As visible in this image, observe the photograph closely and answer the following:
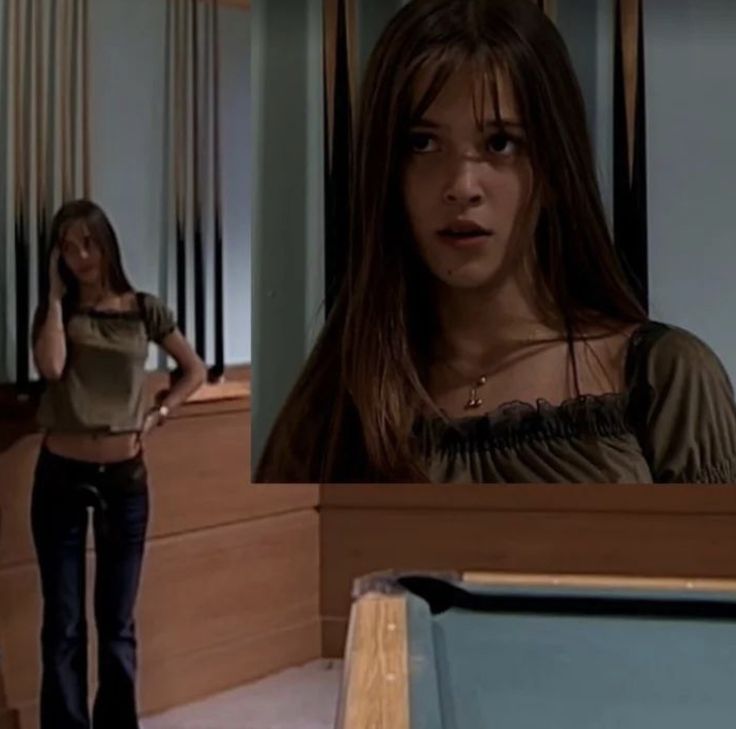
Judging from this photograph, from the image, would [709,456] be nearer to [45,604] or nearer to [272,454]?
[272,454]

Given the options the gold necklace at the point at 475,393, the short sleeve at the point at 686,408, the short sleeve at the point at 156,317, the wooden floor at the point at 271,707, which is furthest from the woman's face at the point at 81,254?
the short sleeve at the point at 686,408

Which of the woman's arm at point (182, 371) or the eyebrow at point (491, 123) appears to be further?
the woman's arm at point (182, 371)

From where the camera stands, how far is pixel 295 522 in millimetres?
3150

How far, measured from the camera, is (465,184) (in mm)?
2621

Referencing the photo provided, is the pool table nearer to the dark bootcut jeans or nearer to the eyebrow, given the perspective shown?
the dark bootcut jeans

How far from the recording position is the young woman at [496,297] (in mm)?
2617

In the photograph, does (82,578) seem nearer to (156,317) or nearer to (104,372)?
(104,372)

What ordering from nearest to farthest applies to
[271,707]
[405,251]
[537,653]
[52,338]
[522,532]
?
[537,653]
[52,338]
[405,251]
[271,707]
[522,532]

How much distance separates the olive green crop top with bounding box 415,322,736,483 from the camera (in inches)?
104

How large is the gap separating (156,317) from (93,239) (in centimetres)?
21

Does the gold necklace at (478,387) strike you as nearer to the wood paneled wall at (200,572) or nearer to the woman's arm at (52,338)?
the wood paneled wall at (200,572)

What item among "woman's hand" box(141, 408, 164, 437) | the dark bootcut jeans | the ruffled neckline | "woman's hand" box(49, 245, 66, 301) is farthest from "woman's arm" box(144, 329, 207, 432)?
the ruffled neckline

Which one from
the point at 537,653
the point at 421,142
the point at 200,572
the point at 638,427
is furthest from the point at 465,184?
the point at 537,653

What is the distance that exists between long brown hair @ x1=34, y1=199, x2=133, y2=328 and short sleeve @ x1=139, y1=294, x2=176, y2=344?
0.16 feet
